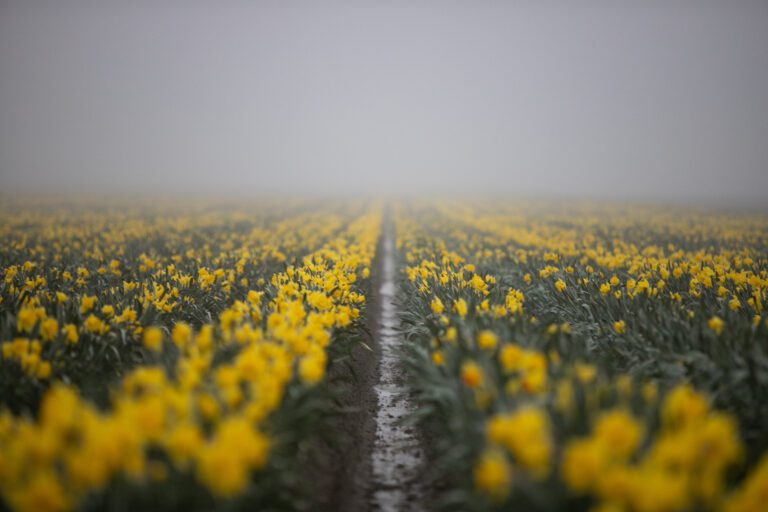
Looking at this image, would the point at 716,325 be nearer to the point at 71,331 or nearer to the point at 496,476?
the point at 496,476

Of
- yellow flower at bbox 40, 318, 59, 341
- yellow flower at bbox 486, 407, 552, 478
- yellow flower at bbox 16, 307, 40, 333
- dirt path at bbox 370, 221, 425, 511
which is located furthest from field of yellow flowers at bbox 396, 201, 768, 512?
yellow flower at bbox 16, 307, 40, 333

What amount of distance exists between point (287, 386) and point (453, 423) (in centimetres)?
127

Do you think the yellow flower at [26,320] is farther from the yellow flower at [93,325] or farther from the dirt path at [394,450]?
the dirt path at [394,450]

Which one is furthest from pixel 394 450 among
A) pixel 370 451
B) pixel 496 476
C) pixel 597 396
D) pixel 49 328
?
pixel 49 328

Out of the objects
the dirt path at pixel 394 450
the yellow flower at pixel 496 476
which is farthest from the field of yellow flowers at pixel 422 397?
the dirt path at pixel 394 450

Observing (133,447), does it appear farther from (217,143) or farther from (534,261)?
(217,143)

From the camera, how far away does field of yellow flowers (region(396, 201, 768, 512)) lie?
1804 mm

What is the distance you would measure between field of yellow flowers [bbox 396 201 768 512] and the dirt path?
208 mm

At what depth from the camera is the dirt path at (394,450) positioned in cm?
339

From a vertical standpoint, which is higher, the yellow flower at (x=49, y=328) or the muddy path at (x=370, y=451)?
the yellow flower at (x=49, y=328)

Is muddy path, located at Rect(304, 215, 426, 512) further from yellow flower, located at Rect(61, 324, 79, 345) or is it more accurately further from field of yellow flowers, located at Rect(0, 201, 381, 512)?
yellow flower, located at Rect(61, 324, 79, 345)

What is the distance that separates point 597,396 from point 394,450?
2416 millimetres

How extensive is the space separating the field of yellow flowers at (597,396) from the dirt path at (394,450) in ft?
0.68

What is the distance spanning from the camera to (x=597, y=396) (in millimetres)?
2383
